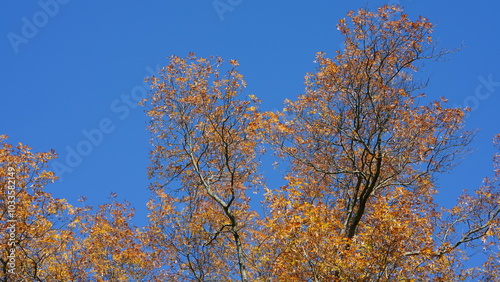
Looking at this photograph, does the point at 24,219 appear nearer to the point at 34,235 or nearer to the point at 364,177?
the point at 34,235

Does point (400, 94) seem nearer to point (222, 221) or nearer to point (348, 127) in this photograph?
point (348, 127)

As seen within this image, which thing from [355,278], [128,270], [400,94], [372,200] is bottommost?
[355,278]

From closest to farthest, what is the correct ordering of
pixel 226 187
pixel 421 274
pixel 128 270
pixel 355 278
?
pixel 355 278, pixel 421 274, pixel 226 187, pixel 128 270

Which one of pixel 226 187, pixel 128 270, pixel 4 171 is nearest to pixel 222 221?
pixel 226 187

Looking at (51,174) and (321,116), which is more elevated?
(321,116)

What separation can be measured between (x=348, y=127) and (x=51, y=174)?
10.7 meters

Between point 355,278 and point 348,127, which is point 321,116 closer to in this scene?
point 348,127

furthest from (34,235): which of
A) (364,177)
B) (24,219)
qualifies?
(364,177)

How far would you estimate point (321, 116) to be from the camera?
19.0m

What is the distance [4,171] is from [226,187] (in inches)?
317

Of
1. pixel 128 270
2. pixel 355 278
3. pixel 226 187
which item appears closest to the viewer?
pixel 355 278

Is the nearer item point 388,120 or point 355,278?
point 355,278

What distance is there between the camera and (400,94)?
17906 millimetres

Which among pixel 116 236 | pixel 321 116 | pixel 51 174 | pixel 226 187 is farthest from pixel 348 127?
pixel 116 236
